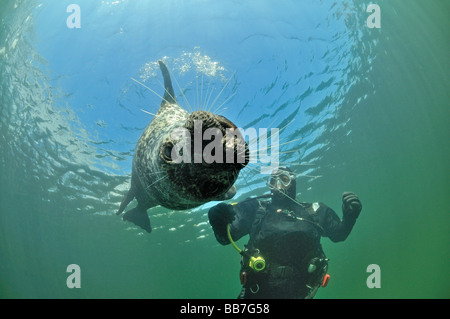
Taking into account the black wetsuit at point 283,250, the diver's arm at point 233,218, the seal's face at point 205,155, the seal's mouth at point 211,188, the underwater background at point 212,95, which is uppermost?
the underwater background at point 212,95

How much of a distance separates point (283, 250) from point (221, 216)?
2792mm

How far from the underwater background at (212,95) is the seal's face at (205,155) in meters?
0.54

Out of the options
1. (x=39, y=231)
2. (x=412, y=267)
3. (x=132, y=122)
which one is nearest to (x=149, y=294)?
(x=39, y=231)

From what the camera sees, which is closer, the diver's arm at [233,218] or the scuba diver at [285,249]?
the diver's arm at [233,218]

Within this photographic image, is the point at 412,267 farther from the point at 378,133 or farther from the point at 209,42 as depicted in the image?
the point at 209,42

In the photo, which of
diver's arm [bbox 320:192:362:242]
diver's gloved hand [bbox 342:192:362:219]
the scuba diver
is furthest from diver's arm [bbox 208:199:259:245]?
diver's gloved hand [bbox 342:192:362:219]

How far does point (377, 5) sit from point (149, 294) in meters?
74.5

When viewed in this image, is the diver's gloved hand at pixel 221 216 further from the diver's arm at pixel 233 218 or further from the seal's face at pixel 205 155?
the seal's face at pixel 205 155

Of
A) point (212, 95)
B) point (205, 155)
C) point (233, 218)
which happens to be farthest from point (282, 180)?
point (205, 155)

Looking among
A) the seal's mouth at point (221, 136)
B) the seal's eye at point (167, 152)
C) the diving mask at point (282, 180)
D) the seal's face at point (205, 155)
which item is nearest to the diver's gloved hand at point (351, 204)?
the diving mask at point (282, 180)

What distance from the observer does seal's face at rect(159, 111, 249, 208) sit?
1.47m

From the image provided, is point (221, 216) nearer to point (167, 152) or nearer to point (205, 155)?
point (167, 152)

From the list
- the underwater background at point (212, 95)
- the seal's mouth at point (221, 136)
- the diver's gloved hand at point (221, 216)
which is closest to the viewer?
the seal's mouth at point (221, 136)

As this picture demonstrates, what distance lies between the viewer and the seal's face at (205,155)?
57.9 inches
